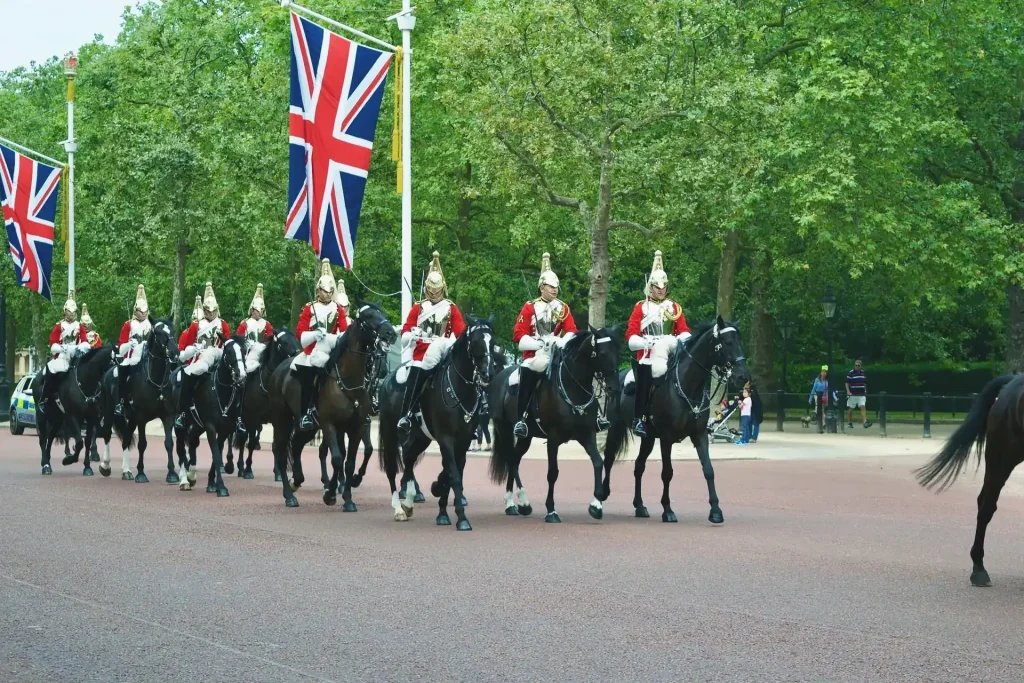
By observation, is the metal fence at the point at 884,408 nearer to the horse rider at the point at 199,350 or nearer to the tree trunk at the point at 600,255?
the tree trunk at the point at 600,255

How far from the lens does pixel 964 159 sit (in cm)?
4162

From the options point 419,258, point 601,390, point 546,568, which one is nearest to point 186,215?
point 419,258

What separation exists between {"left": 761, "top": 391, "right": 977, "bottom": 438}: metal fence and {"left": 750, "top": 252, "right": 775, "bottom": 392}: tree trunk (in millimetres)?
3740

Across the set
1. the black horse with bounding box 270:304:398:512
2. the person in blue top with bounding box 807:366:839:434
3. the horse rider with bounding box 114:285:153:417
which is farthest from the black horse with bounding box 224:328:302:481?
the person in blue top with bounding box 807:366:839:434

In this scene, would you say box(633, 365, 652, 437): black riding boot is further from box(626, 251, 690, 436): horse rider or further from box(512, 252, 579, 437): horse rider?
box(512, 252, 579, 437): horse rider

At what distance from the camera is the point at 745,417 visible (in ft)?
108

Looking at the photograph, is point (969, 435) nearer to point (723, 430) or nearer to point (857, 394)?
point (723, 430)

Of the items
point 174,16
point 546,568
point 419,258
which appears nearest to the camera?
point 546,568

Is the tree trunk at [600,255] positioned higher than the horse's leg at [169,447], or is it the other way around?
the tree trunk at [600,255]

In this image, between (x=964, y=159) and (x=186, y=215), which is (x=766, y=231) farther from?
(x=186, y=215)

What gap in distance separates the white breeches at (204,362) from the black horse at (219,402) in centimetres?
7

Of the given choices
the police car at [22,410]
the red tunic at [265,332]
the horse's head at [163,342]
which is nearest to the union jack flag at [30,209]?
the police car at [22,410]

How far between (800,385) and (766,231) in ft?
53.9

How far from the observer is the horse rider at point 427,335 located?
15531mm
